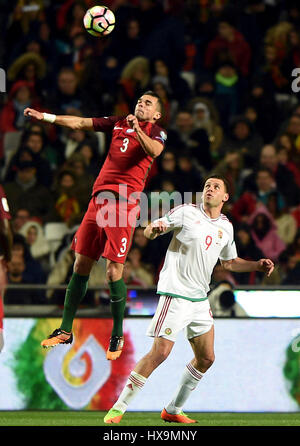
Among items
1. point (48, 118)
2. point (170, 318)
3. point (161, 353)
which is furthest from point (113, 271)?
point (48, 118)

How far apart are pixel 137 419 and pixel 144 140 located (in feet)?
9.71

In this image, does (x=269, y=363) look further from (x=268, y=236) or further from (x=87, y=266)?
(x=87, y=266)

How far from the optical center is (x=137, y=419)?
10773mm

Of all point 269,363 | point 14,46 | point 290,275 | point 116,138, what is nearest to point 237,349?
point 269,363

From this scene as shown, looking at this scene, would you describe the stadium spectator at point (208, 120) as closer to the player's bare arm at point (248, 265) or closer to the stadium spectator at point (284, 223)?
the stadium spectator at point (284, 223)

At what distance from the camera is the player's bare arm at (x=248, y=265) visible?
9458 mm

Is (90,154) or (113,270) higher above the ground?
(90,154)

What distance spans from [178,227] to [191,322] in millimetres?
805

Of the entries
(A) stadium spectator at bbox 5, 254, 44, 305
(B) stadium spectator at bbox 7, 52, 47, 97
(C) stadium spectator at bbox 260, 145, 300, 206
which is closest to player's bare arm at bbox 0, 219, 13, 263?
(A) stadium spectator at bbox 5, 254, 44, 305

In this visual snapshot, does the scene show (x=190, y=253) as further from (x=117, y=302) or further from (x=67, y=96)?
(x=67, y=96)

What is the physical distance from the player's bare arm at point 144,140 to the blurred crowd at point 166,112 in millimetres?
2967

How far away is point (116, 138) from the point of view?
9.81m

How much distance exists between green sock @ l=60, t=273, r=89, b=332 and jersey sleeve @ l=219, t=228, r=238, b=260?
3.98 feet

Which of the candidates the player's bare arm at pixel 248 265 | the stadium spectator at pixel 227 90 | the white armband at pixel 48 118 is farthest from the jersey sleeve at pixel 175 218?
the stadium spectator at pixel 227 90
